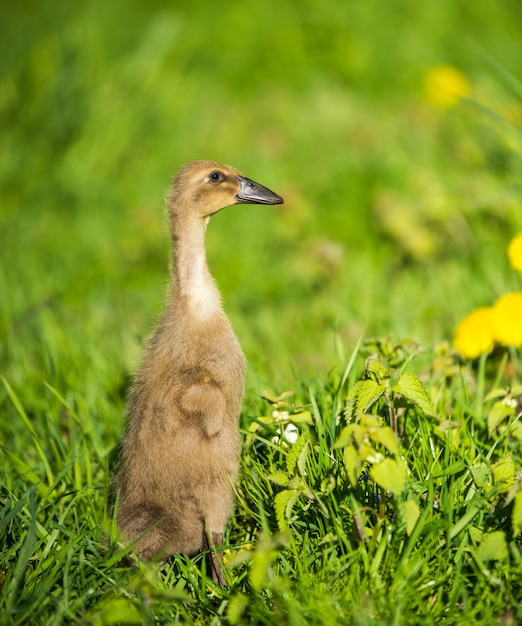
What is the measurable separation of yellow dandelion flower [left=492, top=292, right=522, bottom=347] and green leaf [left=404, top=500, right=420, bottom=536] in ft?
3.26

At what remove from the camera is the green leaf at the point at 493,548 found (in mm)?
2062

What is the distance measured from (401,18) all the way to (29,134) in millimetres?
3982

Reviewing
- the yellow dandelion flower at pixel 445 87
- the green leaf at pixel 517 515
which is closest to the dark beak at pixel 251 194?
the green leaf at pixel 517 515

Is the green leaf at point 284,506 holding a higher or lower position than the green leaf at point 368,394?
lower

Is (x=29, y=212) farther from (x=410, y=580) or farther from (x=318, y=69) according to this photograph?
(x=410, y=580)

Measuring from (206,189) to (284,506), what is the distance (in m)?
1.09

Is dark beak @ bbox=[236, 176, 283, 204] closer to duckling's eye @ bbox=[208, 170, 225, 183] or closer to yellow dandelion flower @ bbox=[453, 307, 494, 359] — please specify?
duckling's eye @ bbox=[208, 170, 225, 183]

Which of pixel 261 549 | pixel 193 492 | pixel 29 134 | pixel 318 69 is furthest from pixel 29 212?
pixel 261 549

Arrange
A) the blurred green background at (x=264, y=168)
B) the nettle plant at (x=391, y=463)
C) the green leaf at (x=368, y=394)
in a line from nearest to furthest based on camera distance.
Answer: the nettle plant at (x=391, y=463), the green leaf at (x=368, y=394), the blurred green background at (x=264, y=168)

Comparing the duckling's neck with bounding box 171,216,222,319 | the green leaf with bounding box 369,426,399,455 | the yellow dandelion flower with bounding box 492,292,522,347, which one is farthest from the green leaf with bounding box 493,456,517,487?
the duckling's neck with bounding box 171,216,222,319

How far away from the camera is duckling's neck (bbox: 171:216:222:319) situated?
2.47 m

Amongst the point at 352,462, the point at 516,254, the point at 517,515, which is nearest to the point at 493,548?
the point at 517,515

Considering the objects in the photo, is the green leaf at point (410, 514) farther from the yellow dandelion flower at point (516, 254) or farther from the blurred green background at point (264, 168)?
the yellow dandelion flower at point (516, 254)

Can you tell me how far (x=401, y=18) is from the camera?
24.6 ft
